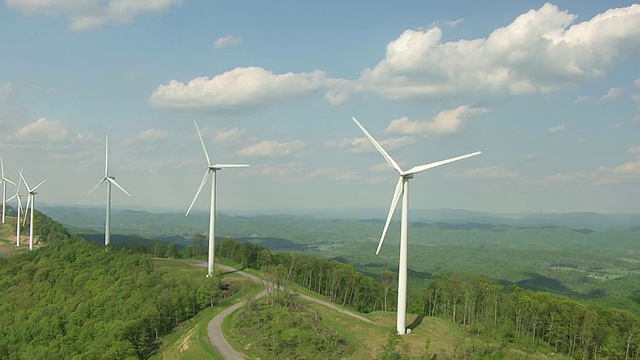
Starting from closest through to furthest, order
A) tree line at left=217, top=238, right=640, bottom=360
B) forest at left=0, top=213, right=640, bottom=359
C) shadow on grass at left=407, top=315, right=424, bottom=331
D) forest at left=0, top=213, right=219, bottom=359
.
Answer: shadow on grass at left=407, top=315, right=424, bottom=331 < forest at left=0, top=213, right=219, bottom=359 < forest at left=0, top=213, right=640, bottom=359 < tree line at left=217, top=238, right=640, bottom=360

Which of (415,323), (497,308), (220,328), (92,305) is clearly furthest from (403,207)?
(92,305)

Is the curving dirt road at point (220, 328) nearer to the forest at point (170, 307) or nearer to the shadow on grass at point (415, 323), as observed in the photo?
the forest at point (170, 307)

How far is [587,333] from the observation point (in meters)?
→ 82.7

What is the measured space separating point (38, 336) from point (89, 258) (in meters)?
43.1

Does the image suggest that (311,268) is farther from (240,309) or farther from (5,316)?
(5,316)

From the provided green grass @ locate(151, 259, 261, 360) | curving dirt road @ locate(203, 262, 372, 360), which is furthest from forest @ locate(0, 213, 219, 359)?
curving dirt road @ locate(203, 262, 372, 360)

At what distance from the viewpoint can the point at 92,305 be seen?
3883 inches

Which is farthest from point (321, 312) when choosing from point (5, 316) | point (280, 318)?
point (5, 316)

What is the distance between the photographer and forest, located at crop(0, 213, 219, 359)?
3157 inches

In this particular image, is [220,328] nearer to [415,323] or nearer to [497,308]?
[415,323]

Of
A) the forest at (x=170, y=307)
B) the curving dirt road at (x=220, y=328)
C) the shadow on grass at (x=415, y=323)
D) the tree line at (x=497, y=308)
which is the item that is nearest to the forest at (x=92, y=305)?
the forest at (x=170, y=307)

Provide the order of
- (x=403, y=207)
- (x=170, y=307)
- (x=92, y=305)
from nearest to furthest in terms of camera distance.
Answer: (x=403, y=207), (x=170, y=307), (x=92, y=305)

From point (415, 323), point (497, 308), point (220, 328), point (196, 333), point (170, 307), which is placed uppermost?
point (415, 323)

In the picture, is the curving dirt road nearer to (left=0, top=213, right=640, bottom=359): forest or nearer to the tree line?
(left=0, top=213, right=640, bottom=359): forest
